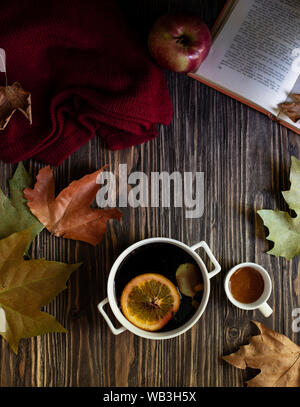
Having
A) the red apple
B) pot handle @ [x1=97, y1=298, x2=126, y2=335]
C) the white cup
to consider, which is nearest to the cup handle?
the white cup

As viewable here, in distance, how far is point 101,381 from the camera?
872 mm

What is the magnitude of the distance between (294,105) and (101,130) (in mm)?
409

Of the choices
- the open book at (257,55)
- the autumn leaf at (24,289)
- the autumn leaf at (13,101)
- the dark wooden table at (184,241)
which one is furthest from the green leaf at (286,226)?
the autumn leaf at (13,101)

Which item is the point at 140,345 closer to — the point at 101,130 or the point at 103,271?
the point at 103,271

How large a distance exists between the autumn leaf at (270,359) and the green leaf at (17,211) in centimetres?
49

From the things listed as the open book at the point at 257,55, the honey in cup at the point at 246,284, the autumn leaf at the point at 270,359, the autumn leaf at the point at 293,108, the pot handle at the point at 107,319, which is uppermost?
the open book at the point at 257,55

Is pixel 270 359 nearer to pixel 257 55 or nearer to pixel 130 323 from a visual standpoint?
pixel 130 323

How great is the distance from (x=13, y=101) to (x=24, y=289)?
380mm

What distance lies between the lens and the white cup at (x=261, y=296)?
84cm

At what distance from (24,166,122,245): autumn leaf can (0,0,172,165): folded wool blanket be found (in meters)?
0.06

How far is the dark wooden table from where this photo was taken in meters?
0.87

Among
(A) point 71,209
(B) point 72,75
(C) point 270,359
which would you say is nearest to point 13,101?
(B) point 72,75

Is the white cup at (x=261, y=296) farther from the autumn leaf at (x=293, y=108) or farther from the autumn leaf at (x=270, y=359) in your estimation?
the autumn leaf at (x=293, y=108)
